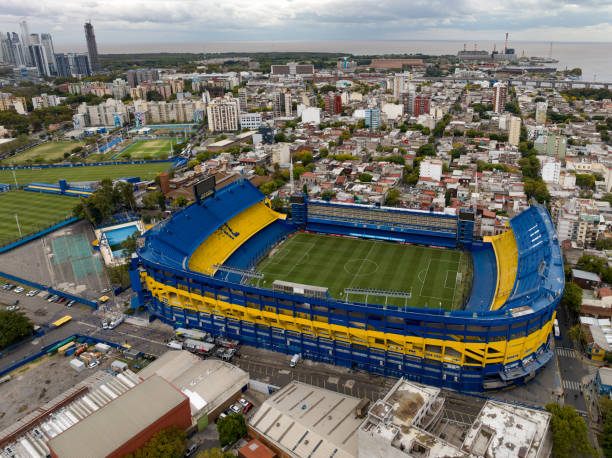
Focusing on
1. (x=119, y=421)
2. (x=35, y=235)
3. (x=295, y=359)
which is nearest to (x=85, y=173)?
(x=35, y=235)

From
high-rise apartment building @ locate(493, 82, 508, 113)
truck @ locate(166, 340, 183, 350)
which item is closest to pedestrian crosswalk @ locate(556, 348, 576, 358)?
truck @ locate(166, 340, 183, 350)

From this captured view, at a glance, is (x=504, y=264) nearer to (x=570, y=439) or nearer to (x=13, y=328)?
(x=570, y=439)

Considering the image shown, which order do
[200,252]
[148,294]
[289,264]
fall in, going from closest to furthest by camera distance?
[148,294]
[200,252]
[289,264]

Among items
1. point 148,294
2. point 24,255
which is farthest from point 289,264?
point 24,255

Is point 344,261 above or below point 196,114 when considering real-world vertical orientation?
below

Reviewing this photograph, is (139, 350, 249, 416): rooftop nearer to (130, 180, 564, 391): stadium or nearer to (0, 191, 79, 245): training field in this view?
(130, 180, 564, 391): stadium

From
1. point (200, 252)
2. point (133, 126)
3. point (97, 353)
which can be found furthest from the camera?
point (133, 126)

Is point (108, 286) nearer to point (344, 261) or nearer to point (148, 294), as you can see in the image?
point (148, 294)

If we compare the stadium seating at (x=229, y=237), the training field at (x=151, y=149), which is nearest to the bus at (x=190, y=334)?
the stadium seating at (x=229, y=237)
